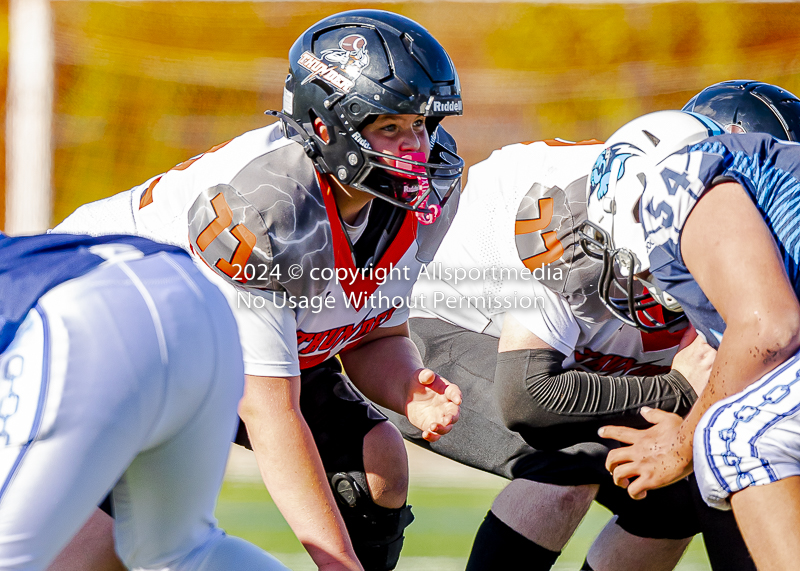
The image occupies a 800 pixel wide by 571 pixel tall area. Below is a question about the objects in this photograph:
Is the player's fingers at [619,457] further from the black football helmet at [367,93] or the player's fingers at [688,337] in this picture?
the black football helmet at [367,93]

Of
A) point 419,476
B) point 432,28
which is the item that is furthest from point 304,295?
point 432,28

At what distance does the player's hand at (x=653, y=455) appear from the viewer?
1931 millimetres

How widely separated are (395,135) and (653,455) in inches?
Answer: 40.2

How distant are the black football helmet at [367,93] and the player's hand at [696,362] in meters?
0.84

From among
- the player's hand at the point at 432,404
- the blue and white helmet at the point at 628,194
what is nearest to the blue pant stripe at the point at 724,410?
the blue and white helmet at the point at 628,194

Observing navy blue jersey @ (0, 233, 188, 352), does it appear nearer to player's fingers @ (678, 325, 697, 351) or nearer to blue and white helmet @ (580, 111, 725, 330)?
blue and white helmet @ (580, 111, 725, 330)

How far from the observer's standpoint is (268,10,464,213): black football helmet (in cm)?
225

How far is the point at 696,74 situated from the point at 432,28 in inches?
84.5

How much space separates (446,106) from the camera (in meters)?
2.33

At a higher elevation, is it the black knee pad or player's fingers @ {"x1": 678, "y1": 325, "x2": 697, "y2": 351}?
player's fingers @ {"x1": 678, "y1": 325, "x2": 697, "y2": 351}

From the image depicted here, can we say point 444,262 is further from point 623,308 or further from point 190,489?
point 190,489

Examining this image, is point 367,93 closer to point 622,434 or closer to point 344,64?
point 344,64

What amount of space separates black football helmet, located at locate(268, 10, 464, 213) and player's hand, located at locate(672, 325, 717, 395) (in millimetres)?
841

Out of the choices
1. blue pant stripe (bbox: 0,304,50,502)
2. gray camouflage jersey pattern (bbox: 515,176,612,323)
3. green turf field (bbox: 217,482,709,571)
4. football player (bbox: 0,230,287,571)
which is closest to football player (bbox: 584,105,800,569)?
gray camouflage jersey pattern (bbox: 515,176,612,323)
